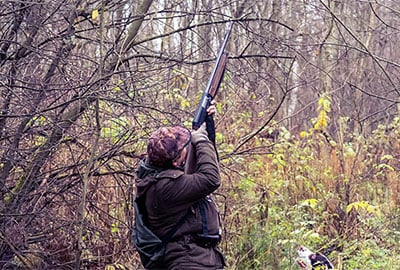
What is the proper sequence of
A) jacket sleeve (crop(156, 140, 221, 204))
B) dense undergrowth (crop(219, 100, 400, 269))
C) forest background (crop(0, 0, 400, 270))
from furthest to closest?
1. dense undergrowth (crop(219, 100, 400, 269))
2. forest background (crop(0, 0, 400, 270))
3. jacket sleeve (crop(156, 140, 221, 204))

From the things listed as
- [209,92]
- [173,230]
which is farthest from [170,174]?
[209,92]

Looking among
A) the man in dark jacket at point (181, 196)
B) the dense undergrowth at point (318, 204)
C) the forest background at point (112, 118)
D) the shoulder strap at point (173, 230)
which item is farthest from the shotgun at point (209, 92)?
the dense undergrowth at point (318, 204)

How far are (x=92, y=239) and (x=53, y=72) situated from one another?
1678 millimetres

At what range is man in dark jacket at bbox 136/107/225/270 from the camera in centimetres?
346

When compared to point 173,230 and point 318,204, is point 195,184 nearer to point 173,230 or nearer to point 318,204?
point 173,230

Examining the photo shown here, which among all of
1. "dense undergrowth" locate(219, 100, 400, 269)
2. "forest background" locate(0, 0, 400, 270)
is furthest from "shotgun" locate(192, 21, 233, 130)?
"dense undergrowth" locate(219, 100, 400, 269)

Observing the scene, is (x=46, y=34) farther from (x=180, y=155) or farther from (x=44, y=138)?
(x=180, y=155)

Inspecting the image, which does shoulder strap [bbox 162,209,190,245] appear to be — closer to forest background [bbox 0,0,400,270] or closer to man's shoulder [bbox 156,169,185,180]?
man's shoulder [bbox 156,169,185,180]

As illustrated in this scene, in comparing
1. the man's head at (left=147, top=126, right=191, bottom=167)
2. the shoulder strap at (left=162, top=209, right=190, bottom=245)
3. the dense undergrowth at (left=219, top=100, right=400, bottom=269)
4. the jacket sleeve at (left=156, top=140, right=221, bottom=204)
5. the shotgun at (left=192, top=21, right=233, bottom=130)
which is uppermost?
the shotgun at (left=192, top=21, right=233, bottom=130)

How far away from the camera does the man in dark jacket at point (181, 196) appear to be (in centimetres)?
346

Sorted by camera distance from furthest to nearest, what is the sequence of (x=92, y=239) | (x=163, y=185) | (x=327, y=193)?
1. (x=327, y=193)
2. (x=92, y=239)
3. (x=163, y=185)

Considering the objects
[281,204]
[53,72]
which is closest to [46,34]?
[53,72]

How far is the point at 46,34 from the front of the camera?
16.8ft

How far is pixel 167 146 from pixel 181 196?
298 millimetres
